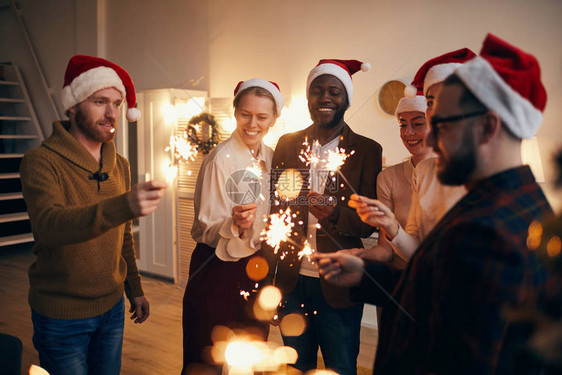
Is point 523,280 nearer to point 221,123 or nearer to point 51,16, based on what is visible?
point 221,123

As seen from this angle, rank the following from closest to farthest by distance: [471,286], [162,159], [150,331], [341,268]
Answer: [471,286]
[341,268]
[150,331]
[162,159]

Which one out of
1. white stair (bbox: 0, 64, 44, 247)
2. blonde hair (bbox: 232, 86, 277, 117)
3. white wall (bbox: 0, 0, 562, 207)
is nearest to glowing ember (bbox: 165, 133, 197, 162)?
white wall (bbox: 0, 0, 562, 207)

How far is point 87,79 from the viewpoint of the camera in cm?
166

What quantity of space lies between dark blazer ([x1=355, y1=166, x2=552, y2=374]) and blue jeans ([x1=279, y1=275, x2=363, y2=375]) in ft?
2.44

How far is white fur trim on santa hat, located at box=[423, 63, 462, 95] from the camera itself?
1585 mm

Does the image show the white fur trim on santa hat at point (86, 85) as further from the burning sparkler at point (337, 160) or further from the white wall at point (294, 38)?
the white wall at point (294, 38)

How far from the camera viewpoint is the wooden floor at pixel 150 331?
295 centimetres

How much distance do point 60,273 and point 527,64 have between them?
1.60 metres

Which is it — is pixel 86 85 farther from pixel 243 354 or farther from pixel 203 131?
pixel 203 131

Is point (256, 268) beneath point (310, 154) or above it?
beneath

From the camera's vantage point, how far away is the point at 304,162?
1897mm

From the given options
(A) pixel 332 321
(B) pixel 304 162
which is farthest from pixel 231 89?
(A) pixel 332 321

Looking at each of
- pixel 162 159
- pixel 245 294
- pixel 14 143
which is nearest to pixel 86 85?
pixel 245 294

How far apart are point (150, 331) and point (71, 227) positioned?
243cm
